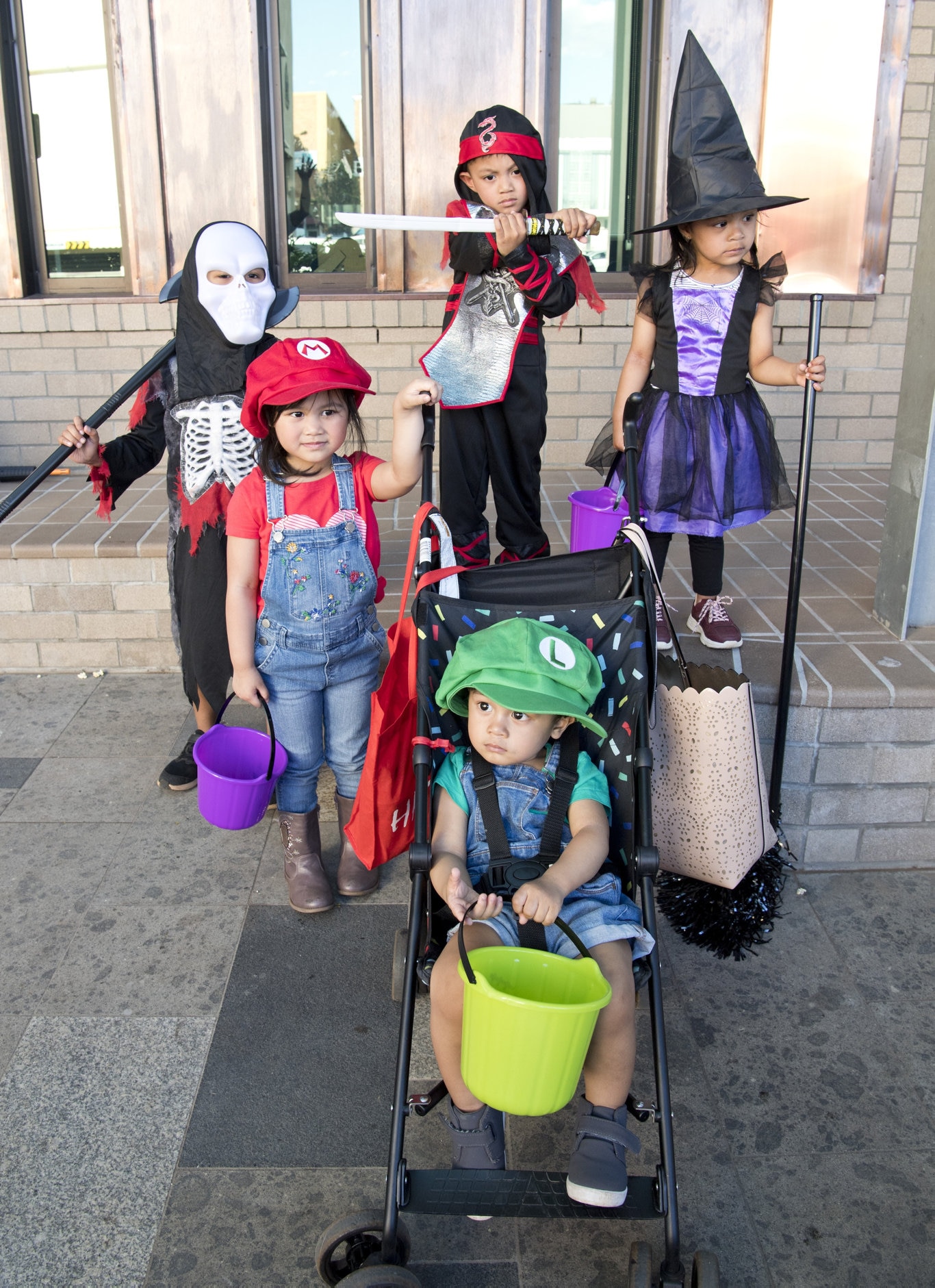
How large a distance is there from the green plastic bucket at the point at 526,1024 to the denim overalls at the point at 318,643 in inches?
44.3

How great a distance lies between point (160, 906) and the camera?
3.09m

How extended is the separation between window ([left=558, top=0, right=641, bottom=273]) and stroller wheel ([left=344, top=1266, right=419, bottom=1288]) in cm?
545

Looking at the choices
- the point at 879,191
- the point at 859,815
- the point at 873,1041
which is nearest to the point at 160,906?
the point at 873,1041

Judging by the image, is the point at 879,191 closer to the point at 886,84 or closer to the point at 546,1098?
the point at 886,84

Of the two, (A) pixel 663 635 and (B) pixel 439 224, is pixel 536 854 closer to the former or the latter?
(A) pixel 663 635

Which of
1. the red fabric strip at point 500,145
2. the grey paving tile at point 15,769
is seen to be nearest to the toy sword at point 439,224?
the red fabric strip at point 500,145

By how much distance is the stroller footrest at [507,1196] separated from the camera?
1888 millimetres

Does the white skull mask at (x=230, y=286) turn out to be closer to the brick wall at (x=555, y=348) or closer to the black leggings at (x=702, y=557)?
the black leggings at (x=702, y=557)

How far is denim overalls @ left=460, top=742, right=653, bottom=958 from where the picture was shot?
2178 millimetres

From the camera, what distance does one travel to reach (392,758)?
2.57m

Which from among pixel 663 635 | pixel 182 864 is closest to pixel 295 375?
pixel 663 635

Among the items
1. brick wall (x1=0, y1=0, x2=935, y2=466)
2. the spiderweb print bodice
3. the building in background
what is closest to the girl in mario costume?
the spiderweb print bodice

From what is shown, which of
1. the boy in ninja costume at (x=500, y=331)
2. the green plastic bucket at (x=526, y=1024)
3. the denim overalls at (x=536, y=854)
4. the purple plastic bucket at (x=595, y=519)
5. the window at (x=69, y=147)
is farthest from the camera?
the window at (x=69, y=147)

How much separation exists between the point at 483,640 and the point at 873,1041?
146cm
